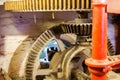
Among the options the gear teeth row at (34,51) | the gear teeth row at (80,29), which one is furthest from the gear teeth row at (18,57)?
the gear teeth row at (80,29)

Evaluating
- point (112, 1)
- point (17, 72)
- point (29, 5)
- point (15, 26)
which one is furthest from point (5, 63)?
point (112, 1)

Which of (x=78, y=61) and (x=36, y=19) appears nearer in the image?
(x=78, y=61)

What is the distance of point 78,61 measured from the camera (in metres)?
1.22

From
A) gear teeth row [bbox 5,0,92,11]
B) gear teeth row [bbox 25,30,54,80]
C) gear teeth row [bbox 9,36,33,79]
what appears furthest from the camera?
gear teeth row [bbox 9,36,33,79]

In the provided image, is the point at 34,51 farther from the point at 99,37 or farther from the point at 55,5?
the point at 99,37

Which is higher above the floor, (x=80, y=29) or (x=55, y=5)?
(x=55, y=5)

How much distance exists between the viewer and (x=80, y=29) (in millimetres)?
1001

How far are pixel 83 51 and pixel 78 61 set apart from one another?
10 cm

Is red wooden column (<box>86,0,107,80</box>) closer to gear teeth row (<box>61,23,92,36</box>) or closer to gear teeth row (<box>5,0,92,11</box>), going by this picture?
gear teeth row (<box>5,0,92,11</box>)

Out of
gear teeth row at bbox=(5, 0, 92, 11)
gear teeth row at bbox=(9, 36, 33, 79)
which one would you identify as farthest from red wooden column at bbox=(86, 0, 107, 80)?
gear teeth row at bbox=(9, 36, 33, 79)

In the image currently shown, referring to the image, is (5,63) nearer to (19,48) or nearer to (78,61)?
(19,48)

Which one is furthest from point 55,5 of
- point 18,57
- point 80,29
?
point 18,57

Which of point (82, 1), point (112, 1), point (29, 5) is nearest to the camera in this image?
point (112, 1)

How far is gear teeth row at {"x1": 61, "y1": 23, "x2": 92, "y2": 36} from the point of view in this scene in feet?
3.22
